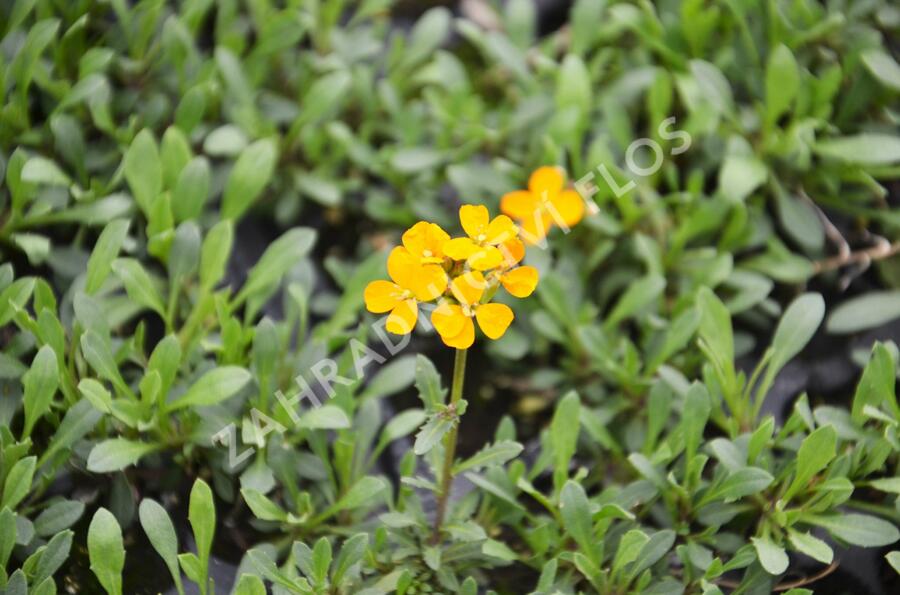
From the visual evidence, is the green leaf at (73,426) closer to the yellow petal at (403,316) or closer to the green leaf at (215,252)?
the green leaf at (215,252)

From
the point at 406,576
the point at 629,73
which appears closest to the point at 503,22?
the point at 629,73

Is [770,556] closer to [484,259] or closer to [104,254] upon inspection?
[484,259]

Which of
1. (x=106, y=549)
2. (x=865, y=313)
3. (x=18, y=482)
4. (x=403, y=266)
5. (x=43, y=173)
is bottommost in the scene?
(x=865, y=313)

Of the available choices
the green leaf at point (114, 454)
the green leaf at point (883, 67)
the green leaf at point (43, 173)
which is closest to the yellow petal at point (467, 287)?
the green leaf at point (114, 454)

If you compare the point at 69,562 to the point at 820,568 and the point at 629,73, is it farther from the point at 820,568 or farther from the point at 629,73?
the point at 629,73

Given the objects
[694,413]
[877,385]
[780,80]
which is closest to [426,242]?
[694,413]

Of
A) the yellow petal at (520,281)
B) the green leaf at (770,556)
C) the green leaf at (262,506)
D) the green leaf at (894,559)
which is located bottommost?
the green leaf at (894,559)
